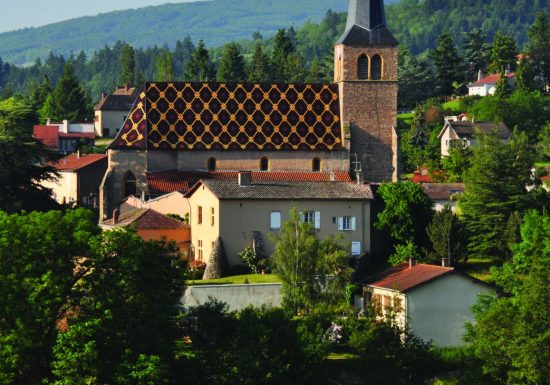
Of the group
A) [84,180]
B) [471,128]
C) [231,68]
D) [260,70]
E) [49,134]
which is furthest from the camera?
[260,70]

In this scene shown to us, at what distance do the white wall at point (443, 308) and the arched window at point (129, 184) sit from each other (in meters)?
25.8

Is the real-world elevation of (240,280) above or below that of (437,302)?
above

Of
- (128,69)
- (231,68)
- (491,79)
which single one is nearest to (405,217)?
(231,68)

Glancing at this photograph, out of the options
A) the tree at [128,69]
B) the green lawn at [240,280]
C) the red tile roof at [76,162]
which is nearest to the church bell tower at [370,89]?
the green lawn at [240,280]

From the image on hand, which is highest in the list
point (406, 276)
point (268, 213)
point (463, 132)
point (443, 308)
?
point (463, 132)

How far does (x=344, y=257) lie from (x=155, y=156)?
20.5m

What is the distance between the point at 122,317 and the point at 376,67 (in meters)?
38.1

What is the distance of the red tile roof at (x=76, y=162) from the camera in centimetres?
9244

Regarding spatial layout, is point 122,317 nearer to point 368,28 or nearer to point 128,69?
point 368,28

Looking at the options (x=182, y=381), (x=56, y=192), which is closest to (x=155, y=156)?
(x=56, y=192)

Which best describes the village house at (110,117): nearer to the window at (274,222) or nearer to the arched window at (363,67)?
the arched window at (363,67)

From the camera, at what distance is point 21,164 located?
2869 inches

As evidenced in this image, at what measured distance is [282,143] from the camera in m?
79.2

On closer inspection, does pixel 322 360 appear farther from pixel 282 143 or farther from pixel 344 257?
pixel 282 143
